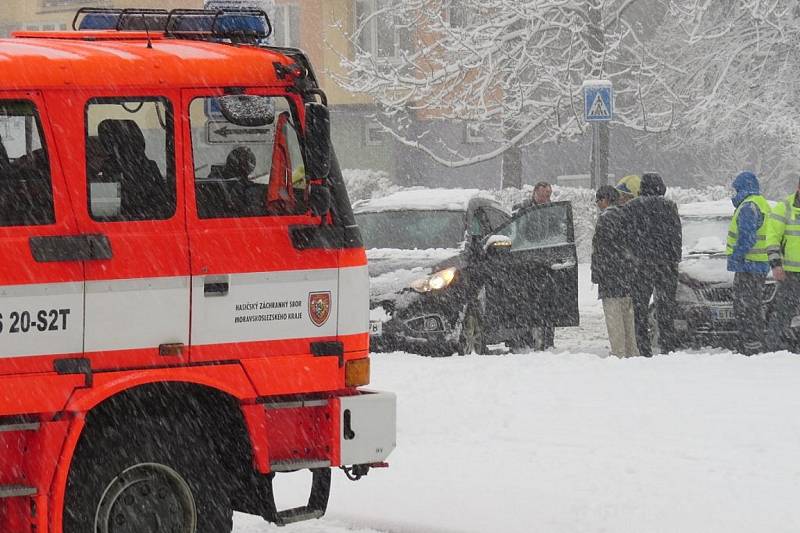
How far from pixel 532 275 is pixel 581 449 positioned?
237 inches

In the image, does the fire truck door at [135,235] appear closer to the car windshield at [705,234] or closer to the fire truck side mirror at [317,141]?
the fire truck side mirror at [317,141]

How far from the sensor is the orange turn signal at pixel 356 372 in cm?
736

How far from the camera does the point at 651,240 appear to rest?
565 inches

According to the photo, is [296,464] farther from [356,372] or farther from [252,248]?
[252,248]

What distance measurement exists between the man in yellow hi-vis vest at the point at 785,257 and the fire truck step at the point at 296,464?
8.27 m

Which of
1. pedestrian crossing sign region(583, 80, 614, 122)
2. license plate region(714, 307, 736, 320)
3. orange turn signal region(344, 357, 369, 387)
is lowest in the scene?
license plate region(714, 307, 736, 320)

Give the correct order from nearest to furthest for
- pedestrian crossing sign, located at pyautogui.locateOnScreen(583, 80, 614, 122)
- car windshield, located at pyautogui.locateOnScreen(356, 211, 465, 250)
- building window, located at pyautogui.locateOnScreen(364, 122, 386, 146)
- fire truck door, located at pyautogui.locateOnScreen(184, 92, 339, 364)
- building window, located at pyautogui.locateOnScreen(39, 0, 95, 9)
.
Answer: fire truck door, located at pyautogui.locateOnScreen(184, 92, 339, 364) < car windshield, located at pyautogui.locateOnScreen(356, 211, 465, 250) < pedestrian crossing sign, located at pyautogui.locateOnScreen(583, 80, 614, 122) < building window, located at pyautogui.locateOnScreen(364, 122, 386, 146) < building window, located at pyautogui.locateOnScreen(39, 0, 95, 9)

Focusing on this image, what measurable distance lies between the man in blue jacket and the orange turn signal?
26.3ft

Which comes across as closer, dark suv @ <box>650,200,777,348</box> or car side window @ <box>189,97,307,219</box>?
car side window @ <box>189,97,307,219</box>

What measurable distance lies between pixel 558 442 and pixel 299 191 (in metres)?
3.51

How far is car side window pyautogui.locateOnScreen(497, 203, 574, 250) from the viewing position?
1586 cm

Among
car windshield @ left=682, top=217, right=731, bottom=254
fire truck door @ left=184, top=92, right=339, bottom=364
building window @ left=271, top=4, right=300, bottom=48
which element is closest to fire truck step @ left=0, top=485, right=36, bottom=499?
fire truck door @ left=184, top=92, right=339, bottom=364

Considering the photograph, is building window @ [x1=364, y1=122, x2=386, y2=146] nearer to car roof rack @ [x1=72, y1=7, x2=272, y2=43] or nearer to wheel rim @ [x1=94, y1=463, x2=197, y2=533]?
car roof rack @ [x1=72, y1=7, x2=272, y2=43]

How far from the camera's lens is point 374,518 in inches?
326
